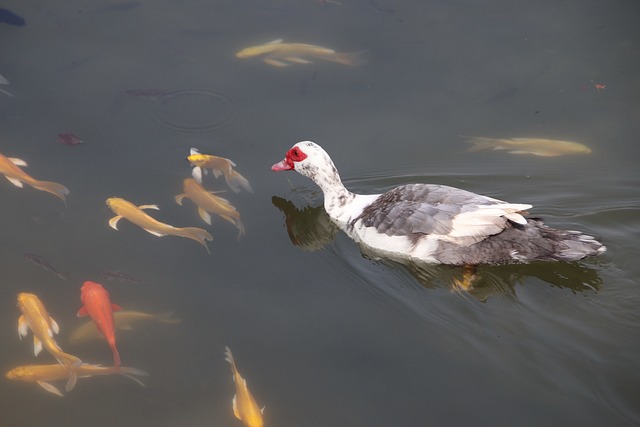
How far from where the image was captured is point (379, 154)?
812 centimetres

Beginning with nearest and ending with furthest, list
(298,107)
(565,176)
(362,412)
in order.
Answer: (362,412) < (565,176) < (298,107)

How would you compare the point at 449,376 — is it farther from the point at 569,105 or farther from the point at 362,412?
the point at 569,105

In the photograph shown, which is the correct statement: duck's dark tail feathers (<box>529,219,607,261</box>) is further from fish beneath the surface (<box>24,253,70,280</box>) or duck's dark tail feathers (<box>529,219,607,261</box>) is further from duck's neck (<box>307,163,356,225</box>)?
fish beneath the surface (<box>24,253,70,280</box>)

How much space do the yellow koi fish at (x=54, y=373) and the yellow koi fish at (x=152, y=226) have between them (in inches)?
59.7

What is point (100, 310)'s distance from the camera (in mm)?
6121

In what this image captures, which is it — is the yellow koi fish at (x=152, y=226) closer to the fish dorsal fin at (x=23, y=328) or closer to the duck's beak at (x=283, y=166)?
the duck's beak at (x=283, y=166)

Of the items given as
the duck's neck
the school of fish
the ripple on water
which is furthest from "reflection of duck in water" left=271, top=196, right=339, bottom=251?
the ripple on water

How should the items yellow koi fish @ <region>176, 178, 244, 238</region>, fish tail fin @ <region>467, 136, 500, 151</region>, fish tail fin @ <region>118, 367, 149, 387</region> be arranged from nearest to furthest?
1. fish tail fin @ <region>118, 367, 149, 387</region>
2. yellow koi fish @ <region>176, 178, 244, 238</region>
3. fish tail fin @ <region>467, 136, 500, 151</region>

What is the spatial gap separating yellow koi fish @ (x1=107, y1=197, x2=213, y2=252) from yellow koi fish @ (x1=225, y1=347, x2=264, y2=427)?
1.68 metres

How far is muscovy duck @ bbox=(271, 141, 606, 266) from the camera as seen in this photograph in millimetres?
6539

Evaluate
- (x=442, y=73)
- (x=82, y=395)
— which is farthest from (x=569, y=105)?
(x=82, y=395)

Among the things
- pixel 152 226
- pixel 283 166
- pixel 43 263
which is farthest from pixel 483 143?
pixel 43 263

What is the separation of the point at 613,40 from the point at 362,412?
5.87 metres

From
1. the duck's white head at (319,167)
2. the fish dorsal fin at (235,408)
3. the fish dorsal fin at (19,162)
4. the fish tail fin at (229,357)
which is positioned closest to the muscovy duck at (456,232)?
the duck's white head at (319,167)
